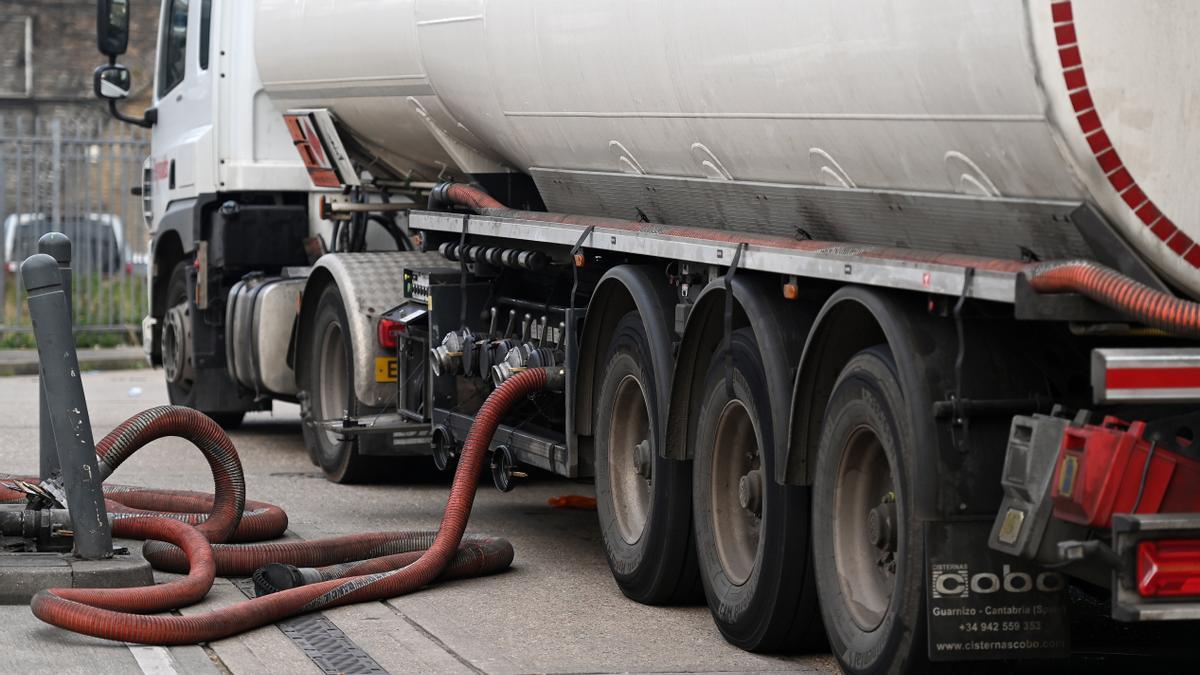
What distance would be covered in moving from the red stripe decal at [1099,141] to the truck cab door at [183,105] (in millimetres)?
8832

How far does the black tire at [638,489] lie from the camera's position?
25.3ft

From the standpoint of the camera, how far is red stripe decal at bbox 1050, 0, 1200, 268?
16.2 feet

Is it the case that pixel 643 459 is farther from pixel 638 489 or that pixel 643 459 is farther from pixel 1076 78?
pixel 1076 78

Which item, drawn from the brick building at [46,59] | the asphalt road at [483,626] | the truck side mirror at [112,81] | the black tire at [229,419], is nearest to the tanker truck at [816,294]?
the asphalt road at [483,626]

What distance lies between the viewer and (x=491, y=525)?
10000 mm

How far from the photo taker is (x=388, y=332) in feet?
35.8

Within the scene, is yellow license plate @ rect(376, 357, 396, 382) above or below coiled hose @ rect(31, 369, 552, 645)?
above

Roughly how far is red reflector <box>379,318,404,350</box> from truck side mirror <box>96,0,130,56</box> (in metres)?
3.87

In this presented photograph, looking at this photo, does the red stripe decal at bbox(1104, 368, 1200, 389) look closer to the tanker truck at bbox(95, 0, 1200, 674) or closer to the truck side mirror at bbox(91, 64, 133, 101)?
the tanker truck at bbox(95, 0, 1200, 674)

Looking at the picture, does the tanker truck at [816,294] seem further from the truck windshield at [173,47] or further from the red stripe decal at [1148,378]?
the truck windshield at [173,47]

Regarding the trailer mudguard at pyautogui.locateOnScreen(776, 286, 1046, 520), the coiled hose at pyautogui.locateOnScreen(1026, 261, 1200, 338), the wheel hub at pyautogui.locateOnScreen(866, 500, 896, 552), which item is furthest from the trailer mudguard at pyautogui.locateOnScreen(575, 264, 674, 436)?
the coiled hose at pyautogui.locateOnScreen(1026, 261, 1200, 338)

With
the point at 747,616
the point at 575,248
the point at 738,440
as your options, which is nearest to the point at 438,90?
the point at 575,248

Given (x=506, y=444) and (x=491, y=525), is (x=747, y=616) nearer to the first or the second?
(x=506, y=444)

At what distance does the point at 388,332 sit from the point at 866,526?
5008mm
